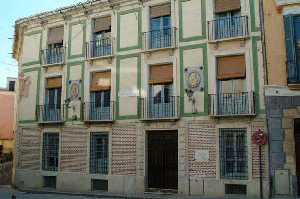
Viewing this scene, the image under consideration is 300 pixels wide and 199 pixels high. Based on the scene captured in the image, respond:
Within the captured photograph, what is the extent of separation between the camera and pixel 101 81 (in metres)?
20.9

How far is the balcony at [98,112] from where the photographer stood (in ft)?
66.0

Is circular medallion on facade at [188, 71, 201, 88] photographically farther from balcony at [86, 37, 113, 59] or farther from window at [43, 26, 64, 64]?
window at [43, 26, 64, 64]

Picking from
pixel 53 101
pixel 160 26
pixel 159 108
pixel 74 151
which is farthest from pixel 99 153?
pixel 160 26

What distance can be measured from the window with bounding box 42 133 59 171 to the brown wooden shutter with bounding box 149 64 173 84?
620 centimetres

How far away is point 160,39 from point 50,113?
7323mm

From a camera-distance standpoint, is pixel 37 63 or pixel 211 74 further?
pixel 37 63

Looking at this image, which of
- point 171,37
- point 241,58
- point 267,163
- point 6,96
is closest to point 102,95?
point 171,37

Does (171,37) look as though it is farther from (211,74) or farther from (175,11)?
(211,74)

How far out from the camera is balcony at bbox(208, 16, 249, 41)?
17484mm

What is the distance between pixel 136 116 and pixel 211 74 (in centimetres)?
400

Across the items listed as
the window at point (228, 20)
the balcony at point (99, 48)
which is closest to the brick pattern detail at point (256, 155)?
the window at point (228, 20)

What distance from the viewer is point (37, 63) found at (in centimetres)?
2348

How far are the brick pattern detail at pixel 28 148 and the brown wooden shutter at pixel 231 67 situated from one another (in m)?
10.5

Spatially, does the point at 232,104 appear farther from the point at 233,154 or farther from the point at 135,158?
the point at 135,158
